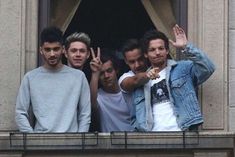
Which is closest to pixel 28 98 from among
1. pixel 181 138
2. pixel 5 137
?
pixel 5 137

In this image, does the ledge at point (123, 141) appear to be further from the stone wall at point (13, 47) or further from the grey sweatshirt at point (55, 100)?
the stone wall at point (13, 47)

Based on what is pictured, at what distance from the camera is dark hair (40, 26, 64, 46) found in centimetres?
1548

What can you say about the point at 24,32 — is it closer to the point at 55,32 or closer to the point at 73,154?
the point at 55,32

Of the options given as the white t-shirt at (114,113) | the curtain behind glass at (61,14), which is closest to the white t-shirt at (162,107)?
the white t-shirt at (114,113)

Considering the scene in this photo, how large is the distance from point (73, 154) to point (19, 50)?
1360mm

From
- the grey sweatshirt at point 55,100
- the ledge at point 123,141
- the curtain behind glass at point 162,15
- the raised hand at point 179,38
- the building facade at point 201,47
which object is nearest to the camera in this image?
the ledge at point 123,141

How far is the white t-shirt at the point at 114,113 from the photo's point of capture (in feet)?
51.7

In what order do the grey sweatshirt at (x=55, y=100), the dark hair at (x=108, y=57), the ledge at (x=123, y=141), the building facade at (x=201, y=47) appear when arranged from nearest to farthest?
the ledge at (x=123, y=141), the grey sweatshirt at (x=55, y=100), the building facade at (x=201, y=47), the dark hair at (x=108, y=57)

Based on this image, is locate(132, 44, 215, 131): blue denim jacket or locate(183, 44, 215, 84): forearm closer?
locate(183, 44, 215, 84): forearm

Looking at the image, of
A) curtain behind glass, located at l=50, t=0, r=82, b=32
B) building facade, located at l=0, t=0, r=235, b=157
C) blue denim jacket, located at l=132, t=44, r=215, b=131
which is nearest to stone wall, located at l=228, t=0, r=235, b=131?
building facade, located at l=0, t=0, r=235, b=157

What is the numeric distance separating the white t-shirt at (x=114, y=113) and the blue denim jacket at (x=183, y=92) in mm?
187

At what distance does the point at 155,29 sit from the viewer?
16.2m

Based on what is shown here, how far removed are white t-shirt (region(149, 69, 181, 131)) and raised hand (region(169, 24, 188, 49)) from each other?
398 millimetres

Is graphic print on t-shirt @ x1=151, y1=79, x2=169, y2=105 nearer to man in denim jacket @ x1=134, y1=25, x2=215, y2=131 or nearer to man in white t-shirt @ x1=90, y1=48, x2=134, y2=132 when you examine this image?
man in denim jacket @ x1=134, y1=25, x2=215, y2=131
